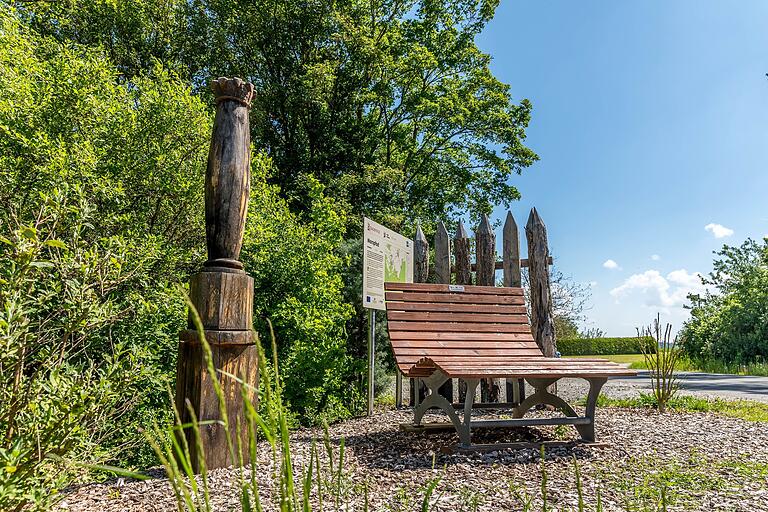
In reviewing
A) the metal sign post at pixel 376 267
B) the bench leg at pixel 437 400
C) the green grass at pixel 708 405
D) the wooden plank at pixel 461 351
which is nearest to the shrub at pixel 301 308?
the metal sign post at pixel 376 267

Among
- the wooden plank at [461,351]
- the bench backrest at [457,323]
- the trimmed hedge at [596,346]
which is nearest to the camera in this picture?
the wooden plank at [461,351]

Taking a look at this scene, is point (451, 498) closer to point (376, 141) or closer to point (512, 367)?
point (512, 367)

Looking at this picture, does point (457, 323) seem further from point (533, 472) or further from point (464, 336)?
point (533, 472)

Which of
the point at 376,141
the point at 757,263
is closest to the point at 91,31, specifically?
the point at 376,141

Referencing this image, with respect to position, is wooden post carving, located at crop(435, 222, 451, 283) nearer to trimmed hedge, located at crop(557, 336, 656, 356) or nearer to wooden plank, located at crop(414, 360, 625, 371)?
wooden plank, located at crop(414, 360, 625, 371)

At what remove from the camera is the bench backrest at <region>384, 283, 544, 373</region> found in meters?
4.94

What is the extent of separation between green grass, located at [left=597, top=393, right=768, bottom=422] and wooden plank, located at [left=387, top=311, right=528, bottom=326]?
1.91 metres

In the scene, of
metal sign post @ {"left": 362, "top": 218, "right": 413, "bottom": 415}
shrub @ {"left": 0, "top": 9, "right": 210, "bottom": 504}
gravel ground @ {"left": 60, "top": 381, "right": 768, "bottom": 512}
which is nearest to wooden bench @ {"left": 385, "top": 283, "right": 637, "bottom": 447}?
gravel ground @ {"left": 60, "top": 381, "right": 768, "bottom": 512}

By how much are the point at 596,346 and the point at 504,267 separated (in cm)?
2013

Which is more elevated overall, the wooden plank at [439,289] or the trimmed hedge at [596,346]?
the wooden plank at [439,289]

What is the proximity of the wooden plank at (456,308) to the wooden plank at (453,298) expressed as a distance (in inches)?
1.3

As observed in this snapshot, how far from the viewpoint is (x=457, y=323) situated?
530 cm

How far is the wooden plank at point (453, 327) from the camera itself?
16.5 feet

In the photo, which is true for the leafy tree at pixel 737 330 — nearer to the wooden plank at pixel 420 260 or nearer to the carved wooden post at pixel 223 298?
the wooden plank at pixel 420 260
